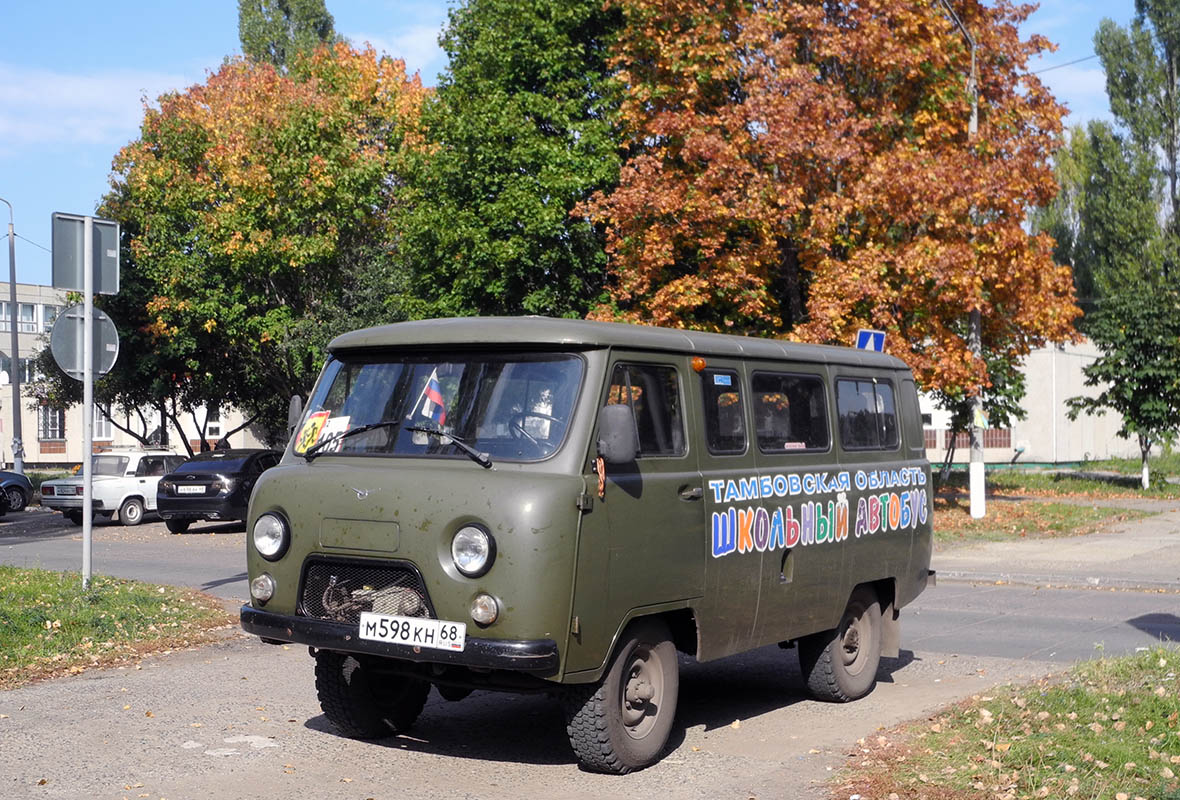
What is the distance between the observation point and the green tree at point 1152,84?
50.8 meters

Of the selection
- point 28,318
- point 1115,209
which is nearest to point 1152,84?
point 1115,209

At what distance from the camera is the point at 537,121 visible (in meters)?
26.8

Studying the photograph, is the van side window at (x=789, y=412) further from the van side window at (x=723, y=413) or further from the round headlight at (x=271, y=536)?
the round headlight at (x=271, y=536)

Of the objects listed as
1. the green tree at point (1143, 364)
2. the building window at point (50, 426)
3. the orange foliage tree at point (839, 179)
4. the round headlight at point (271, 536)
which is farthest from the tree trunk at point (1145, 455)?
the building window at point (50, 426)

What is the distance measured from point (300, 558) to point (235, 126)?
3003 cm

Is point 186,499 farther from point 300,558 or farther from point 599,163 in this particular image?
point 300,558

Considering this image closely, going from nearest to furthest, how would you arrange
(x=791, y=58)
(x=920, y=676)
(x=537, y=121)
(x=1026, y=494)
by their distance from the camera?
(x=920, y=676), (x=791, y=58), (x=537, y=121), (x=1026, y=494)

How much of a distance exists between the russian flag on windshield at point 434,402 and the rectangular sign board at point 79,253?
590 cm

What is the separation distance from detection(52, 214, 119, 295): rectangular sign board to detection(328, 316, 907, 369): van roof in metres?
5.34

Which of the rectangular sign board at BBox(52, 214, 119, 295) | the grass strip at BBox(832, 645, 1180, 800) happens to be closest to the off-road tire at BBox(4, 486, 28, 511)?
the rectangular sign board at BBox(52, 214, 119, 295)

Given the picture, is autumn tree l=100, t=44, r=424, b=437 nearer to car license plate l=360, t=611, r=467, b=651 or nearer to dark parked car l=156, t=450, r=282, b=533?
dark parked car l=156, t=450, r=282, b=533

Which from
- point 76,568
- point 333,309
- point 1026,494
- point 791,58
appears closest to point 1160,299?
point 1026,494

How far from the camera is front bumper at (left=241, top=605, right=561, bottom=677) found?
20.1ft

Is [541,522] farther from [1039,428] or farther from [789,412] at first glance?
[1039,428]
